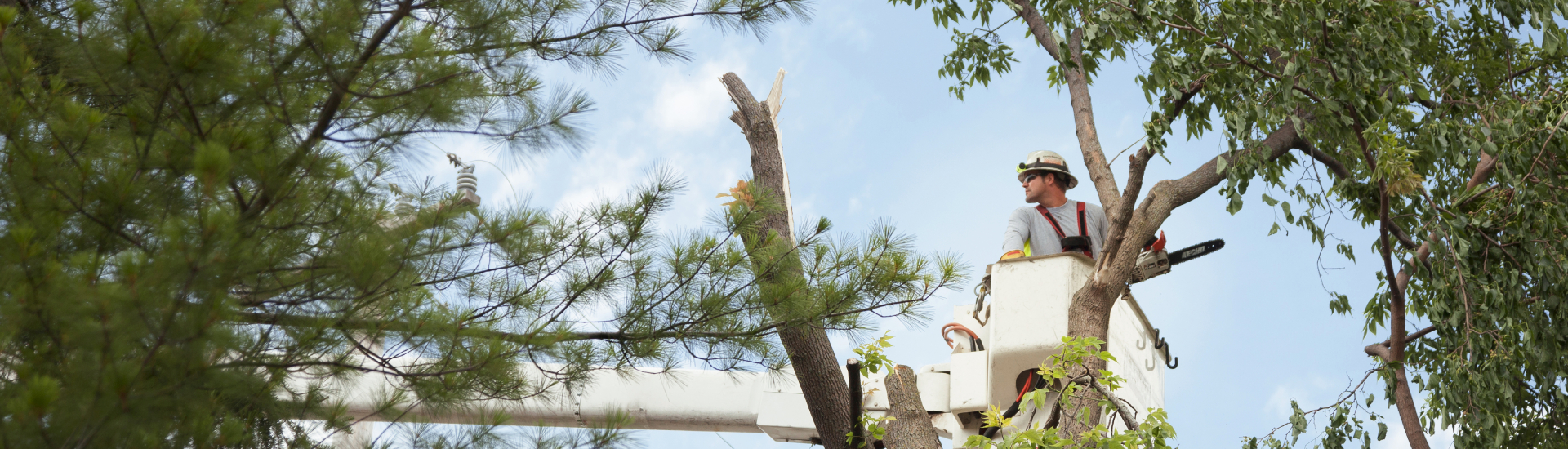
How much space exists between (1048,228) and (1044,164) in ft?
1.27

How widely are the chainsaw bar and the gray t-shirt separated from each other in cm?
34

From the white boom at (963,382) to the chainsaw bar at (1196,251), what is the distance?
0.31 meters

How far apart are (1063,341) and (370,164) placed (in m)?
2.40

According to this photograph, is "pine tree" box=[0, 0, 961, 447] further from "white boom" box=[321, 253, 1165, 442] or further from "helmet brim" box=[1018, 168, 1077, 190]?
"helmet brim" box=[1018, 168, 1077, 190]

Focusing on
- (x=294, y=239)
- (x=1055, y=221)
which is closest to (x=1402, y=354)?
(x=1055, y=221)

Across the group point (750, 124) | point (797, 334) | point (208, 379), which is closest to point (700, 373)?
point (797, 334)

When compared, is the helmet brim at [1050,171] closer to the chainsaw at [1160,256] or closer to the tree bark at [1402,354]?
the chainsaw at [1160,256]

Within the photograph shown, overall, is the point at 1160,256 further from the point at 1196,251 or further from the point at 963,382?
the point at 963,382

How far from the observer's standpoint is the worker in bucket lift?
560 cm

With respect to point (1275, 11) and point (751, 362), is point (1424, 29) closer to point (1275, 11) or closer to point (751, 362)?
point (1275, 11)

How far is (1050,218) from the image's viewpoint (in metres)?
5.74

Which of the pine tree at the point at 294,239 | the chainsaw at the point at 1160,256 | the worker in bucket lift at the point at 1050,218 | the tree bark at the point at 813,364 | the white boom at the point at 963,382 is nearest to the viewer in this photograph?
the pine tree at the point at 294,239

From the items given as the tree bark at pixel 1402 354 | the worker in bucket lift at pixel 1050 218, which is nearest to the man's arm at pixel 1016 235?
the worker in bucket lift at pixel 1050 218

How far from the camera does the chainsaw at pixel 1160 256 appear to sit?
5.41 meters
